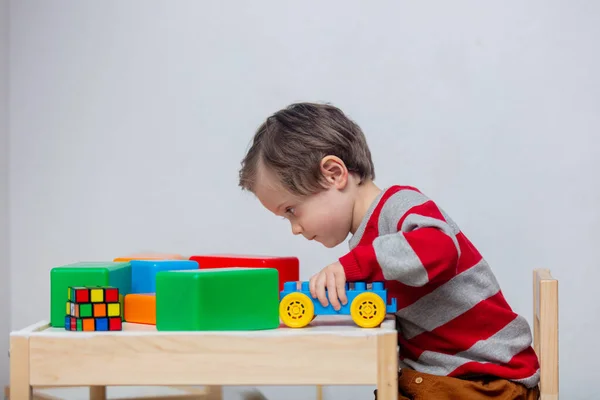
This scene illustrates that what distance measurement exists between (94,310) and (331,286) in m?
0.25

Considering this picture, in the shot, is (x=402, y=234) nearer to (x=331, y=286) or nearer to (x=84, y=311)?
(x=331, y=286)

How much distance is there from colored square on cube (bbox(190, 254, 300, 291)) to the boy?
2.1 inches

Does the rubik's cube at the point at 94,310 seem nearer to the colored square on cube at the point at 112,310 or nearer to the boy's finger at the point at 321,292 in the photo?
the colored square on cube at the point at 112,310

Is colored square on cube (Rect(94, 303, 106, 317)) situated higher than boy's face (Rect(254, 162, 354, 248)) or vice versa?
boy's face (Rect(254, 162, 354, 248))

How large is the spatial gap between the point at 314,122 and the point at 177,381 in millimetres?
451

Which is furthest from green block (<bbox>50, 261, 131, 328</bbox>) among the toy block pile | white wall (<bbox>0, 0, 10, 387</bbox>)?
white wall (<bbox>0, 0, 10, 387</bbox>)

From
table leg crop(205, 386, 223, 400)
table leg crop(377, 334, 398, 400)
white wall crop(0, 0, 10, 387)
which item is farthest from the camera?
white wall crop(0, 0, 10, 387)

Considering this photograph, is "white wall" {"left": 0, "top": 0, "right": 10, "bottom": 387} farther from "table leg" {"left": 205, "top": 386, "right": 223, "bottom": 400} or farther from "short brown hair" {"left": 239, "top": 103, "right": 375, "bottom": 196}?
"short brown hair" {"left": 239, "top": 103, "right": 375, "bottom": 196}

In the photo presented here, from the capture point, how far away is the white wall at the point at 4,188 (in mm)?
1878

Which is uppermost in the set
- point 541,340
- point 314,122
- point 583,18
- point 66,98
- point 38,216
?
point 583,18

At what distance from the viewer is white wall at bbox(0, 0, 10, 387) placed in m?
1.88

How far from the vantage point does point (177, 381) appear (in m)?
0.75

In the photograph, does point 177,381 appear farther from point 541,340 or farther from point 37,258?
point 37,258

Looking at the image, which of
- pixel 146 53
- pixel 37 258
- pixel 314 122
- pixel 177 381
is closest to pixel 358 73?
pixel 146 53
